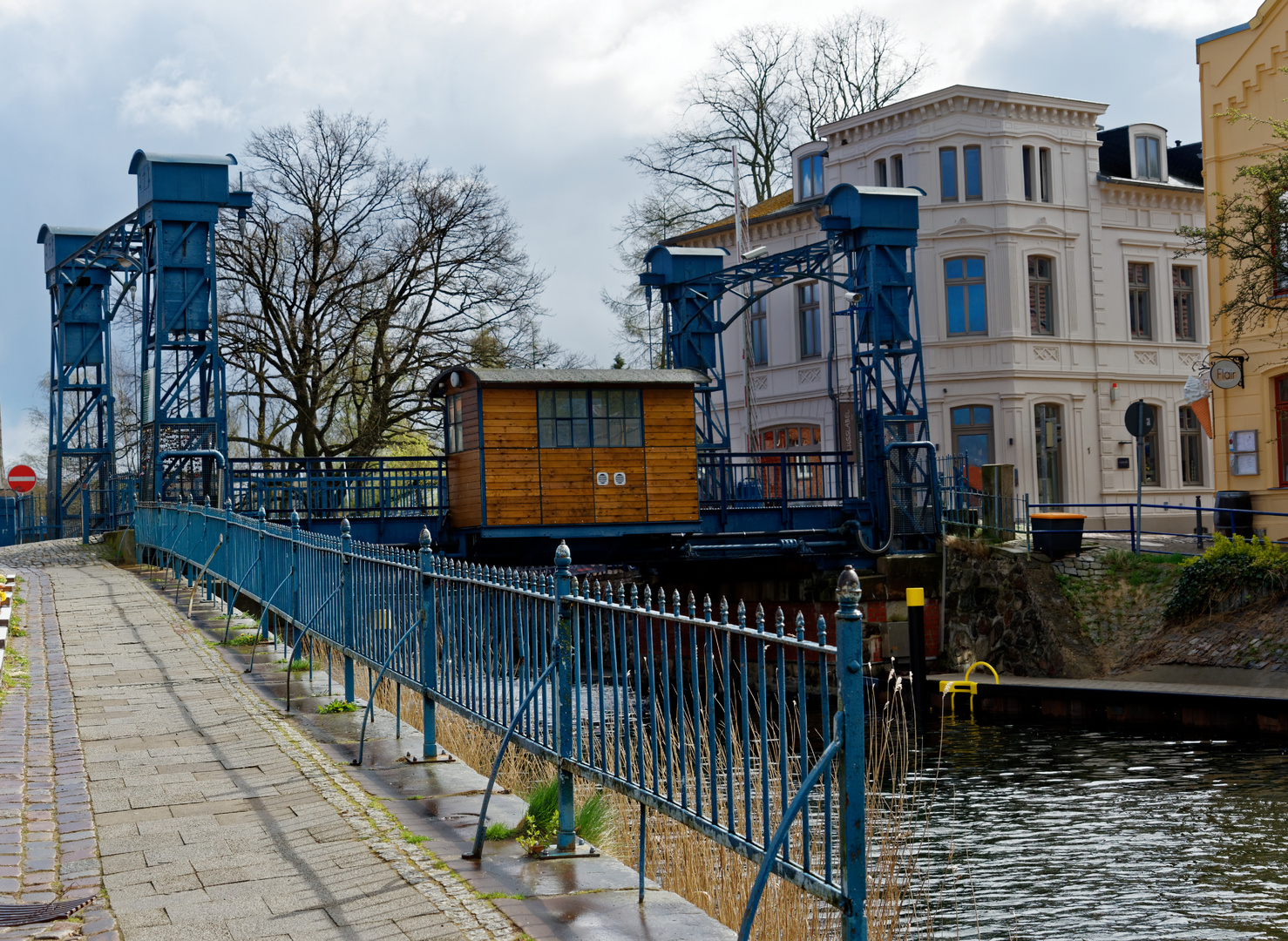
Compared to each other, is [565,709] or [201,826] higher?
[565,709]

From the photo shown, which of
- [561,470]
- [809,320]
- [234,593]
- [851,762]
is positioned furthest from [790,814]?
[809,320]

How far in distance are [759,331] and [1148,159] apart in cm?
1186

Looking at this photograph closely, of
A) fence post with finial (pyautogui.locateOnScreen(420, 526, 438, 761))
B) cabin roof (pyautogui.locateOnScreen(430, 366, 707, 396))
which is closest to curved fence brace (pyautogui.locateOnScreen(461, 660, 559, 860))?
fence post with finial (pyautogui.locateOnScreen(420, 526, 438, 761))

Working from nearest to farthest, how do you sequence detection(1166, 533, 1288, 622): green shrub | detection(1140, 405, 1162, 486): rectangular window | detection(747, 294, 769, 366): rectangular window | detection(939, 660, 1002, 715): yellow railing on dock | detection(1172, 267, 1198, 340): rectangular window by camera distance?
detection(1166, 533, 1288, 622): green shrub, detection(939, 660, 1002, 715): yellow railing on dock, detection(1140, 405, 1162, 486): rectangular window, detection(1172, 267, 1198, 340): rectangular window, detection(747, 294, 769, 366): rectangular window

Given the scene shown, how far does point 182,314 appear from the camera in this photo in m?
27.5

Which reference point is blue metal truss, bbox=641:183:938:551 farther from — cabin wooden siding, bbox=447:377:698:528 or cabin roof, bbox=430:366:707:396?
cabin wooden siding, bbox=447:377:698:528

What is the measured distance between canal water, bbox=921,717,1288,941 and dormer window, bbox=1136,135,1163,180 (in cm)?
2379

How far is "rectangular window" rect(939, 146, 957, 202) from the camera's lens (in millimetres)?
34659

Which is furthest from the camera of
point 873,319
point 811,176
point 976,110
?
point 811,176

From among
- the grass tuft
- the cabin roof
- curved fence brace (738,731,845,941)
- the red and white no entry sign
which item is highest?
the cabin roof

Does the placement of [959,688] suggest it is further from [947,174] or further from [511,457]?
[947,174]

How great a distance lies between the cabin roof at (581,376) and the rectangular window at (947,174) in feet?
45.9

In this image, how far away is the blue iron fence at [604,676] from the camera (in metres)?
4.34

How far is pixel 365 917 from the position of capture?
5285 millimetres
